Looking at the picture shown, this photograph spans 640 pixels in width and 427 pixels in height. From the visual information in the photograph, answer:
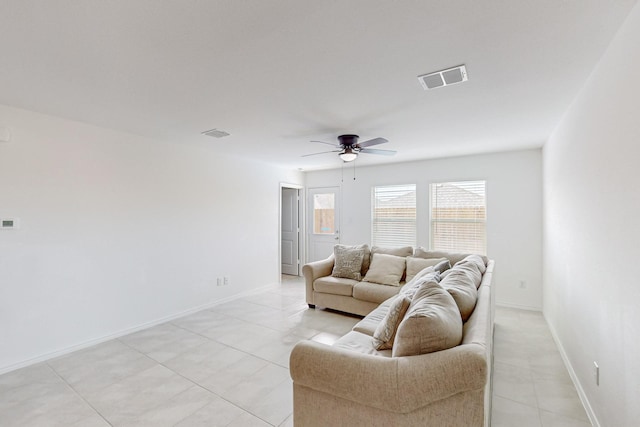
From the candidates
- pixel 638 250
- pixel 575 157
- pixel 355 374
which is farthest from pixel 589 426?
pixel 575 157

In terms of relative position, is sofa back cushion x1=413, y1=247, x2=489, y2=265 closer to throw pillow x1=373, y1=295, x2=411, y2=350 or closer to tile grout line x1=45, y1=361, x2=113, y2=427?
throw pillow x1=373, y1=295, x2=411, y2=350

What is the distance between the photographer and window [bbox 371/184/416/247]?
5414 mm

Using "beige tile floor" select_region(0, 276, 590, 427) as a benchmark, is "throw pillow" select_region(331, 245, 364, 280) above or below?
above

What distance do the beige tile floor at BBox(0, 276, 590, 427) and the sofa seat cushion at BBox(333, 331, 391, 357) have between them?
0.62 m

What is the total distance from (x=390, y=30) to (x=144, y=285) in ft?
12.9

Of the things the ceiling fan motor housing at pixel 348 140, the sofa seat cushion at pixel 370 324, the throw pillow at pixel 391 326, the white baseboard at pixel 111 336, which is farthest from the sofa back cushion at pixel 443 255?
the white baseboard at pixel 111 336

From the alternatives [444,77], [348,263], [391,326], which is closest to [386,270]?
[348,263]

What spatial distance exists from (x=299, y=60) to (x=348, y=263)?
3.09m

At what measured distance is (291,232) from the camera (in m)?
6.86

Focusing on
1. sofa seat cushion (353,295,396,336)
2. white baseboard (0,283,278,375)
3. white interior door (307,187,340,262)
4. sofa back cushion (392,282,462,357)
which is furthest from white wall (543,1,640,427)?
white baseboard (0,283,278,375)

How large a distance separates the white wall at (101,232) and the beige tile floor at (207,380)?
14.3 inches

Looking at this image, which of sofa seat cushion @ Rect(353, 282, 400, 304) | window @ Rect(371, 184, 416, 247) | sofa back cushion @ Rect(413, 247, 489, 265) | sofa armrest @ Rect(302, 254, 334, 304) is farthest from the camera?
window @ Rect(371, 184, 416, 247)

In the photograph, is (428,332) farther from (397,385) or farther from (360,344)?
(360,344)

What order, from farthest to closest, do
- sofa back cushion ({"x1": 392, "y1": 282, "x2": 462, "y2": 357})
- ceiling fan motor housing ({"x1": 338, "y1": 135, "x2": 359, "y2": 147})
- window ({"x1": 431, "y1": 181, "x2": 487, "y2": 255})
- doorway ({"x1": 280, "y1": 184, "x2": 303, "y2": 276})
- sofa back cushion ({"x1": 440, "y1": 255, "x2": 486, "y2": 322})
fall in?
doorway ({"x1": 280, "y1": 184, "x2": 303, "y2": 276}) → window ({"x1": 431, "y1": 181, "x2": 487, "y2": 255}) → ceiling fan motor housing ({"x1": 338, "y1": 135, "x2": 359, "y2": 147}) → sofa back cushion ({"x1": 440, "y1": 255, "x2": 486, "y2": 322}) → sofa back cushion ({"x1": 392, "y1": 282, "x2": 462, "y2": 357})
